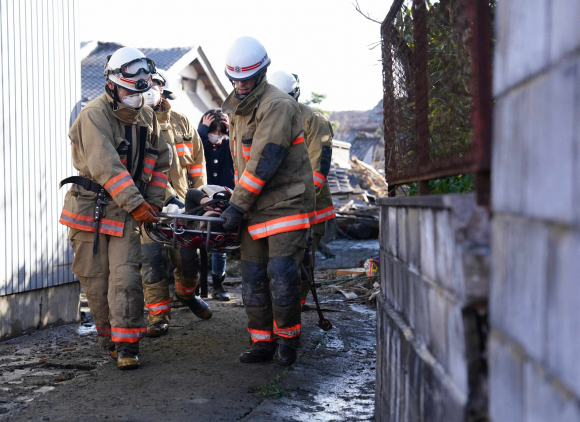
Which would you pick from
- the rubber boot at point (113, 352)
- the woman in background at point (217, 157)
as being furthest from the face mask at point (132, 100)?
the woman in background at point (217, 157)

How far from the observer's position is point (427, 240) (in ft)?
6.79

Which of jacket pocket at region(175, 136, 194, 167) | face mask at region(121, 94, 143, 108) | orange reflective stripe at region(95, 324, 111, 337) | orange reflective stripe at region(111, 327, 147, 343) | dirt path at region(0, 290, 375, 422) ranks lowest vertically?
dirt path at region(0, 290, 375, 422)

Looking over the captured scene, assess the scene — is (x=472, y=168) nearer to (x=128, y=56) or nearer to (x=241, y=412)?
(x=241, y=412)

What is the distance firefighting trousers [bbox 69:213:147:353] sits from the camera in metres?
4.29

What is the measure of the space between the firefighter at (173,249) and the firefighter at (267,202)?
1.20 m

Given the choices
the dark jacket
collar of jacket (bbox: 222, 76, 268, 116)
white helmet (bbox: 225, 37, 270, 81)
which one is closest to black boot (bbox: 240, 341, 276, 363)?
collar of jacket (bbox: 222, 76, 268, 116)

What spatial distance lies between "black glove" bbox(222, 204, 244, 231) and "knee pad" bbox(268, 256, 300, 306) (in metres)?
0.38

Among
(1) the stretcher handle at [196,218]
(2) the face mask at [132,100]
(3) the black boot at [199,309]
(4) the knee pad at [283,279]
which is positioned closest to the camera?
(1) the stretcher handle at [196,218]

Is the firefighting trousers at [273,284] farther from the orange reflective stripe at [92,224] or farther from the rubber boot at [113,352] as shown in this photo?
the rubber boot at [113,352]

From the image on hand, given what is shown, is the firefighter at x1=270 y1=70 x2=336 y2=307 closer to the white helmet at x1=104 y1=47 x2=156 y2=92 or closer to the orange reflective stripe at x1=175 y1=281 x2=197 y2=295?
the orange reflective stripe at x1=175 y1=281 x2=197 y2=295

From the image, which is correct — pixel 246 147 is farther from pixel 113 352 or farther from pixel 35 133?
pixel 35 133

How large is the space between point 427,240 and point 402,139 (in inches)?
50.3

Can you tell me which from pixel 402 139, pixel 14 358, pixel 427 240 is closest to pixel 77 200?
pixel 14 358

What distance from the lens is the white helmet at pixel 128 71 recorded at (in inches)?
171
